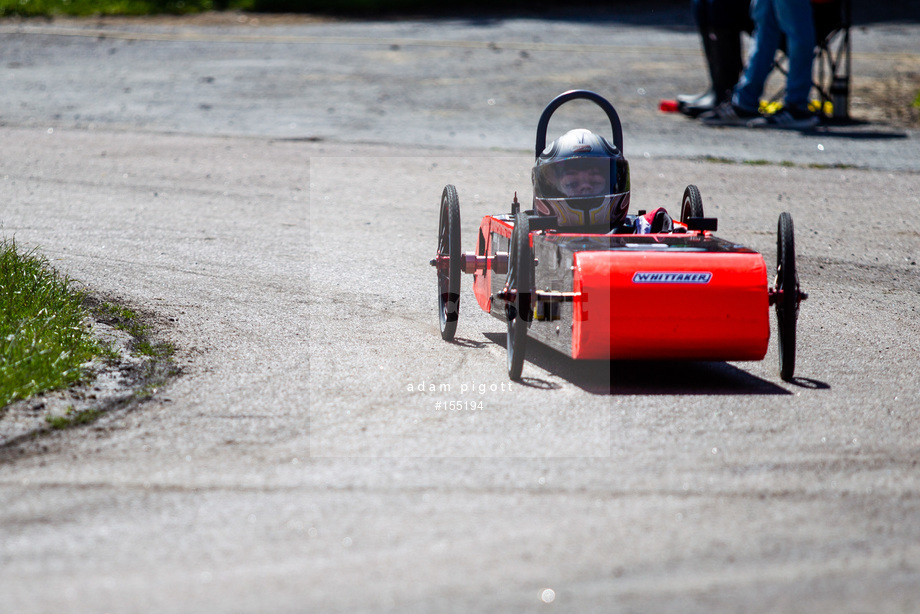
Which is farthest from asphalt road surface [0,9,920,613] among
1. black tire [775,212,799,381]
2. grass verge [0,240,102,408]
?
grass verge [0,240,102,408]

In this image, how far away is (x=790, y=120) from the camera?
16.1 meters

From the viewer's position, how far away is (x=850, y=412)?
535cm

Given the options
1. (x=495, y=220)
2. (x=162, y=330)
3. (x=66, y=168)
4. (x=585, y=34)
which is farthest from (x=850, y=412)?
(x=585, y=34)

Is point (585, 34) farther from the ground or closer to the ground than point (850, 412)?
farther from the ground

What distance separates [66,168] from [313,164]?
9.37 feet

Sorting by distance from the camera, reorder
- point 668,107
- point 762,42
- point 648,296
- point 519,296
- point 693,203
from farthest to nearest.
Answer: point 668,107 → point 762,42 → point 693,203 → point 519,296 → point 648,296

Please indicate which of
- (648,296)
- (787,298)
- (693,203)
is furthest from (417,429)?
(693,203)

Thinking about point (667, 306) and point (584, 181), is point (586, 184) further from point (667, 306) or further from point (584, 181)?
point (667, 306)

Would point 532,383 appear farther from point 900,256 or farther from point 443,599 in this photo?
point 900,256

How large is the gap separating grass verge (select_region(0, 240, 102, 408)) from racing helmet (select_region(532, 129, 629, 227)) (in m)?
2.91

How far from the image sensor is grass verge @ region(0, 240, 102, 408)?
542 centimetres

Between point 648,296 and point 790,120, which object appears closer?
point 648,296

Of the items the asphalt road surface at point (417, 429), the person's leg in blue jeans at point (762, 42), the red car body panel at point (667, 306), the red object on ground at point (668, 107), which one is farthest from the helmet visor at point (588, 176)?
the red object on ground at point (668, 107)

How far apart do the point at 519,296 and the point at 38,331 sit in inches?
108
